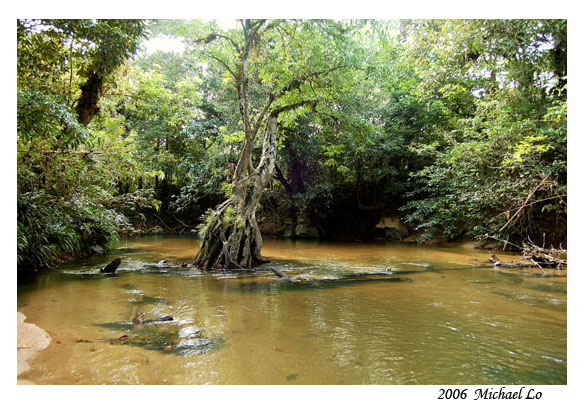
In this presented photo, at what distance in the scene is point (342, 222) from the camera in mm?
15453

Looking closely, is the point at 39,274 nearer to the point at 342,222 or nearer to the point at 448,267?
the point at 448,267

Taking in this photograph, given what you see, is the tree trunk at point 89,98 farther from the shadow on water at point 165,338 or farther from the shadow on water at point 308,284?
the shadow on water at point 165,338

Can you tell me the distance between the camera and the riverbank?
2393 millimetres

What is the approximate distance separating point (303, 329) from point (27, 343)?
2312 mm

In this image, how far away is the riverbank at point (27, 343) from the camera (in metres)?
2.39

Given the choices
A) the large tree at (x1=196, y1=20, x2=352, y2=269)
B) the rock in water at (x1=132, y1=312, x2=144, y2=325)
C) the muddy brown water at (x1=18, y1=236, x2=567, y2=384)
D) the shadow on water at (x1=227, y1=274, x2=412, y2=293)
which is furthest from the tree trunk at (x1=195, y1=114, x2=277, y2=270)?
the rock in water at (x1=132, y1=312, x2=144, y2=325)

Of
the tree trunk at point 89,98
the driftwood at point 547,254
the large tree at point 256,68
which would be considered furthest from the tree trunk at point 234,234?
the driftwood at point 547,254

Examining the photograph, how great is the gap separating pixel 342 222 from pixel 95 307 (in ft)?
40.9

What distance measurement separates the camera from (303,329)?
3.19 meters

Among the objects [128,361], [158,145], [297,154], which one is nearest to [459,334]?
[128,361]

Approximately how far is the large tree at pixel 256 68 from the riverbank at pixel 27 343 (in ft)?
12.3

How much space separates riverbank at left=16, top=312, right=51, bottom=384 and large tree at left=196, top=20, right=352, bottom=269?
3.75 meters

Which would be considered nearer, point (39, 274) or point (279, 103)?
point (39, 274)

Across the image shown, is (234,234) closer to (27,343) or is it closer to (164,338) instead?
(164,338)
